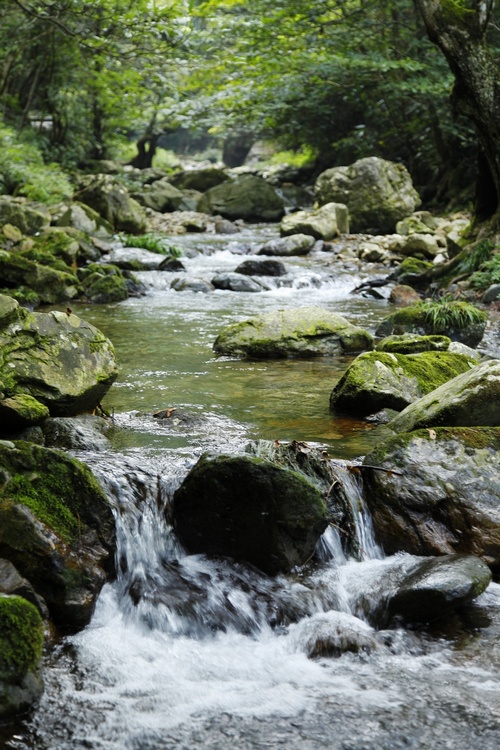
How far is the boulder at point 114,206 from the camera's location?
717 inches

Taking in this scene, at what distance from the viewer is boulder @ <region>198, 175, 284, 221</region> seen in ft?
76.5

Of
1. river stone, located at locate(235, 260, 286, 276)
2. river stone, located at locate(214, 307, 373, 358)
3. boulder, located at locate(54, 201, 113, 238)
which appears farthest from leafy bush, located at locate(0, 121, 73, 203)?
river stone, located at locate(214, 307, 373, 358)

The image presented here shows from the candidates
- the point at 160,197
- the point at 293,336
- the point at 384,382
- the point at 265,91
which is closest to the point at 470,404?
the point at 384,382

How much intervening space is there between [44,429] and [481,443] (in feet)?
9.75

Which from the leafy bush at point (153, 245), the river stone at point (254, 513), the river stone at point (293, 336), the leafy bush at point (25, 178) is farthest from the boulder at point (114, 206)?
the river stone at point (254, 513)

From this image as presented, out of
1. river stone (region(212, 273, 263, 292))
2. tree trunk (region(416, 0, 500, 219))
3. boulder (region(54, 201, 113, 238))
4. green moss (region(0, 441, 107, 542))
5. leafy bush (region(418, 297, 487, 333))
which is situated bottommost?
green moss (region(0, 441, 107, 542))

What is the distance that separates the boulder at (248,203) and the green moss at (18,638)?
2105 cm

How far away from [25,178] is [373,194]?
9.06 metres

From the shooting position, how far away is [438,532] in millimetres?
4496

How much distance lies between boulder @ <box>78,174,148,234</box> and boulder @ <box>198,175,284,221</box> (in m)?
5.22

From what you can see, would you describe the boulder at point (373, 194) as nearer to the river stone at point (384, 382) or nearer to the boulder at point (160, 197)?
the boulder at point (160, 197)

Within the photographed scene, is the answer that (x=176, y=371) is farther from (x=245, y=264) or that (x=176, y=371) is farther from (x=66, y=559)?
(x=245, y=264)

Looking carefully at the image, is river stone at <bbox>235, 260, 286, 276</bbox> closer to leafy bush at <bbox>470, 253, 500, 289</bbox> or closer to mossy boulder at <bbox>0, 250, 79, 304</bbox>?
leafy bush at <bbox>470, 253, 500, 289</bbox>

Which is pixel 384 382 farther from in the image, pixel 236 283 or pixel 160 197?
pixel 160 197
